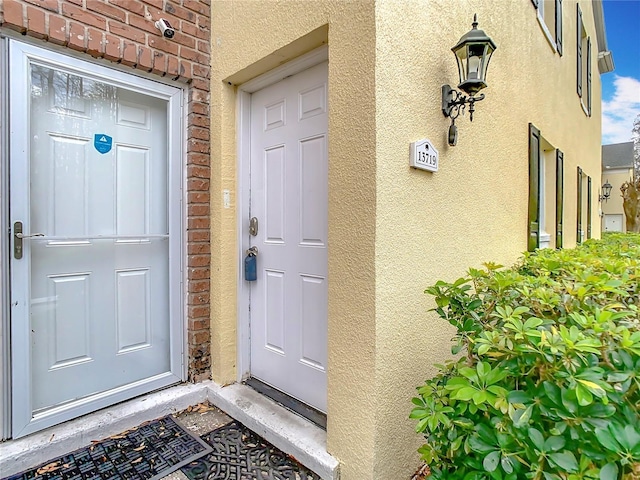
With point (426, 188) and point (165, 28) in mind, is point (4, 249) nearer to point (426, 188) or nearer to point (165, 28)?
point (165, 28)

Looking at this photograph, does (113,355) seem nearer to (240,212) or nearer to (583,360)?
(240,212)

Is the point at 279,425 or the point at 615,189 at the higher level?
the point at 615,189

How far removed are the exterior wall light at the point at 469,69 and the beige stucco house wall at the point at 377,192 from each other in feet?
0.24

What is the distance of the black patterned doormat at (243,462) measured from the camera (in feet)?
6.18

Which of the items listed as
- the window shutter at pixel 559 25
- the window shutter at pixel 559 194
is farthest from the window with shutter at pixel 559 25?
the window shutter at pixel 559 194

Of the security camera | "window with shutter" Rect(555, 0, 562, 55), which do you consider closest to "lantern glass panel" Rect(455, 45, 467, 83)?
the security camera

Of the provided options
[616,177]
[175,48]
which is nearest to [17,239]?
[175,48]

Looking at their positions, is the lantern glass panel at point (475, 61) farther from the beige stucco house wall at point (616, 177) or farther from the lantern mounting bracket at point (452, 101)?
the beige stucco house wall at point (616, 177)

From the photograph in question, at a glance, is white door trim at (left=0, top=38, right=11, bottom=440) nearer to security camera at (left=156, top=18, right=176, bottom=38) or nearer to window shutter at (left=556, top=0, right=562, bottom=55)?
security camera at (left=156, top=18, right=176, bottom=38)

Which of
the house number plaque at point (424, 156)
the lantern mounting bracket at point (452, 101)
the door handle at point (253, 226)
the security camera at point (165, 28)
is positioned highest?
the security camera at point (165, 28)

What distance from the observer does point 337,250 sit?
1.86 m

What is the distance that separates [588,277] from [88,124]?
3.07m

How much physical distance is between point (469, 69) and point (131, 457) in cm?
A: 315

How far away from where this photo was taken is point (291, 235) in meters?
2.46
